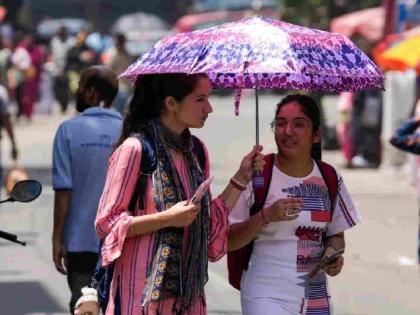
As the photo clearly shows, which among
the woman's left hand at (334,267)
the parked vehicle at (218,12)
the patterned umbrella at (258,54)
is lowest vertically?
the parked vehicle at (218,12)

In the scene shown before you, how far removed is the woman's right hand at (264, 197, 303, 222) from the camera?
623 cm

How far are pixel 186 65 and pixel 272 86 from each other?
34.5 inches

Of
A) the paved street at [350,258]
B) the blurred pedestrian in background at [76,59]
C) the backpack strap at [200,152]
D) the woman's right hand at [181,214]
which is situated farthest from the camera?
the blurred pedestrian in background at [76,59]

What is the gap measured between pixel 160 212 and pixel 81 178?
2.14 m

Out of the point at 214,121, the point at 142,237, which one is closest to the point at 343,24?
the point at 214,121

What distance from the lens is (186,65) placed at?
5.88m

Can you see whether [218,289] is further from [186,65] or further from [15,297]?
[186,65]

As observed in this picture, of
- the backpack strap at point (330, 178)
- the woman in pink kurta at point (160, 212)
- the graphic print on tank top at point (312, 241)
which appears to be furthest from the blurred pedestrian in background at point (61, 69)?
the woman in pink kurta at point (160, 212)

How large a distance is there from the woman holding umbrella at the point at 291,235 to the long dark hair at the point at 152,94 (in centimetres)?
64

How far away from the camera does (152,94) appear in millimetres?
5969

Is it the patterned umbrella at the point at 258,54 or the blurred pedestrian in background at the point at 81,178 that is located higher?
the patterned umbrella at the point at 258,54

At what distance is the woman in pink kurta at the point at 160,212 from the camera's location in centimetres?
579

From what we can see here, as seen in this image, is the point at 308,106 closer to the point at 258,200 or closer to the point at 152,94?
the point at 258,200

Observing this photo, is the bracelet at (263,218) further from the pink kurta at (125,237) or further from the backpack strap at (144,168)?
the backpack strap at (144,168)
